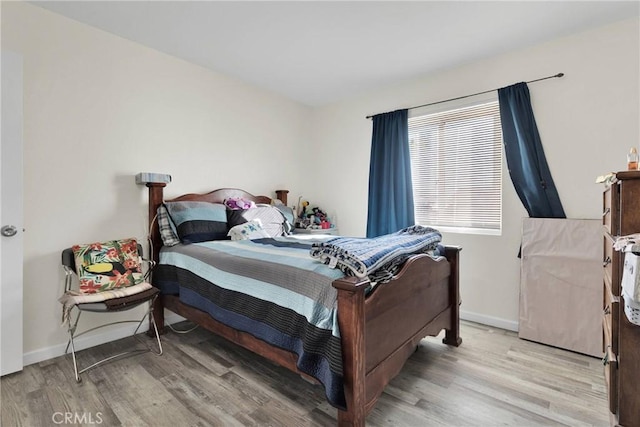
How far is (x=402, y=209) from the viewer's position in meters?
3.41

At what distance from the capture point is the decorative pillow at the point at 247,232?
2822 mm

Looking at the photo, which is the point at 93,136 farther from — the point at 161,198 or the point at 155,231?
the point at 155,231

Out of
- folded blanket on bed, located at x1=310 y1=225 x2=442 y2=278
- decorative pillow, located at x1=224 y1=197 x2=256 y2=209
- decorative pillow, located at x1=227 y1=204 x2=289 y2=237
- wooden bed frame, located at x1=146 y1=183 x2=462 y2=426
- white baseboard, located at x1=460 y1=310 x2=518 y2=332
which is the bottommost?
white baseboard, located at x1=460 y1=310 x2=518 y2=332

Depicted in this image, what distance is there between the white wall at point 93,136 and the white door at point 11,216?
0.13 metres

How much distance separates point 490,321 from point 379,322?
6.20 ft

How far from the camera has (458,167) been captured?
10.4ft

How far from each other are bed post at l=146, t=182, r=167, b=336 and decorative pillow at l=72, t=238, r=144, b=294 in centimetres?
22

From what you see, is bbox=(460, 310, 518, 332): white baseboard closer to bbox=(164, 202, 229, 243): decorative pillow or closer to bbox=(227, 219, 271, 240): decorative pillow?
bbox=(227, 219, 271, 240): decorative pillow

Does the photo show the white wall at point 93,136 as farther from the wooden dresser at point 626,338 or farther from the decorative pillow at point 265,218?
the wooden dresser at point 626,338

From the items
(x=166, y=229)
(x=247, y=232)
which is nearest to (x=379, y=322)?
(x=247, y=232)

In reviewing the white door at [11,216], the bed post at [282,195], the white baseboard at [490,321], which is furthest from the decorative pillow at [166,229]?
the white baseboard at [490,321]

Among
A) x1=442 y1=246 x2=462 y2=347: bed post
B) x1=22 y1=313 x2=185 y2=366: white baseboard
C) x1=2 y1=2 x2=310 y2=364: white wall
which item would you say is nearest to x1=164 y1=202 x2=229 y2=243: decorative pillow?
x1=2 y1=2 x2=310 y2=364: white wall

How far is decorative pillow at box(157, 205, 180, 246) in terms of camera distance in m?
2.65

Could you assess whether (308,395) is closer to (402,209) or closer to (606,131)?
(402,209)
